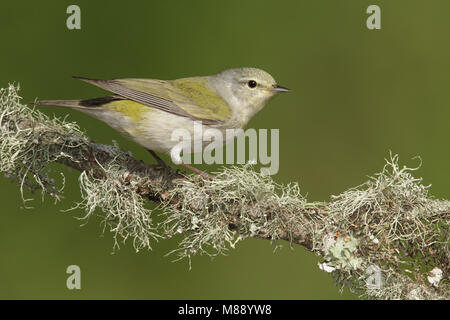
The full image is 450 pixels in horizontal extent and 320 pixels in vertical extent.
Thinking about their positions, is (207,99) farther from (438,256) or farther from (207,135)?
(438,256)

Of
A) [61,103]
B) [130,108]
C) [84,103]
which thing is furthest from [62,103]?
[130,108]

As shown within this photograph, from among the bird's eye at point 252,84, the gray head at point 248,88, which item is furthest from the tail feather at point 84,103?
the bird's eye at point 252,84

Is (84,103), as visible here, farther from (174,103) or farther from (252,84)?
(252,84)

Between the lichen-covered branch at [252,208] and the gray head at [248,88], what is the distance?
93cm

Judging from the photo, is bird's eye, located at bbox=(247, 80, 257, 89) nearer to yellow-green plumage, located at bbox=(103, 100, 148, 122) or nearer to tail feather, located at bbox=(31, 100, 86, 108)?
yellow-green plumage, located at bbox=(103, 100, 148, 122)

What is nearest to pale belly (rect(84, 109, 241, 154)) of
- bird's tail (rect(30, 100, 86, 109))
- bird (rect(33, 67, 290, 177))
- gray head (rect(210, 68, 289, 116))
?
bird (rect(33, 67, 290, 177))

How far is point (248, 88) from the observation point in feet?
12.5

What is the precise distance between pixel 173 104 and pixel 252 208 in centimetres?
102

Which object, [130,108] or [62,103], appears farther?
[130,108]

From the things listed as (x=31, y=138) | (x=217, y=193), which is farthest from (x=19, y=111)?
(x=217, y=193)

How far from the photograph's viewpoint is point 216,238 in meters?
2.74

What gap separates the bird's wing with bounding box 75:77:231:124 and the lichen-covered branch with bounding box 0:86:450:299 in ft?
1.45

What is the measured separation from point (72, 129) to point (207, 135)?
32.7 inches

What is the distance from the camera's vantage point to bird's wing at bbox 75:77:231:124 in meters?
3.31
